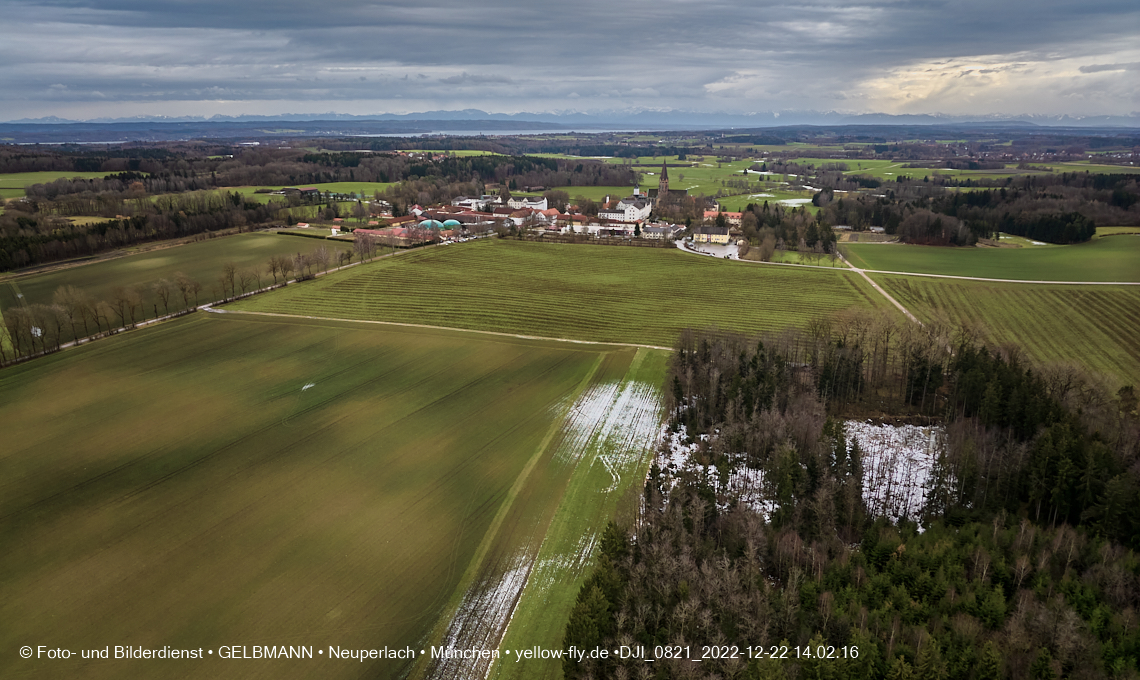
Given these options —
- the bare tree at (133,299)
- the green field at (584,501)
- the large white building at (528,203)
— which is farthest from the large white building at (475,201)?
the green field at (584,501)

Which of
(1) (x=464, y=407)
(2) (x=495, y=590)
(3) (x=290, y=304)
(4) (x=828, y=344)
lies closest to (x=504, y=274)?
(3) (x=290, y=304)

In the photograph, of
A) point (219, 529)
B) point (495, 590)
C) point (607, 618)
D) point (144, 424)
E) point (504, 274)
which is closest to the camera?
point (607, 618)

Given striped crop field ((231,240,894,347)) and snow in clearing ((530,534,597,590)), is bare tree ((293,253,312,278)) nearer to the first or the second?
striped crop field ((231,240,894,347))

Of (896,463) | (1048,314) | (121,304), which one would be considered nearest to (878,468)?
(896,463)

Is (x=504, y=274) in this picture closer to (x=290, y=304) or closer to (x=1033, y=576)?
(x=290, y=304)

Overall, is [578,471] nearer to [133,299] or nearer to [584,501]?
[584,501]

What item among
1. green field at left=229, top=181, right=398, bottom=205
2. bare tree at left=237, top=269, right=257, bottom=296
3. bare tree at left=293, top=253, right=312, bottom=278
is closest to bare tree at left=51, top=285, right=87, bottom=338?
bare tree at left=237, top=269, right=257, bottom=296

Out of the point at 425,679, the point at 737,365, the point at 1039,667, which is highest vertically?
the point at 737,365
